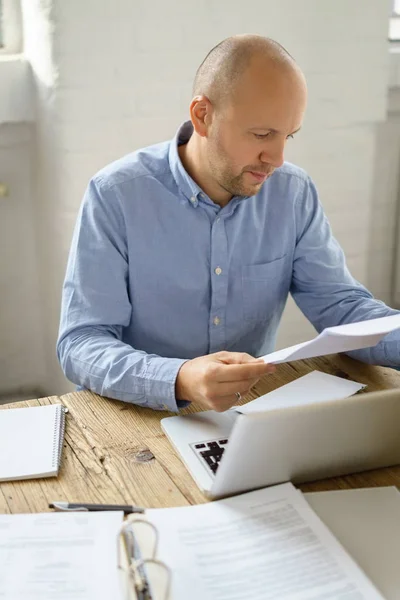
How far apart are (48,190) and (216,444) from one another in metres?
1.34

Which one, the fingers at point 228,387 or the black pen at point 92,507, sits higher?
the fingers at point 228,387

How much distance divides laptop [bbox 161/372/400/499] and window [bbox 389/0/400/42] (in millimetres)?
1926

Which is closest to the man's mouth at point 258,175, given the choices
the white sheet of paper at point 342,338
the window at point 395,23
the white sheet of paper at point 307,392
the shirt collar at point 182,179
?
the shirt collar at point 182,179

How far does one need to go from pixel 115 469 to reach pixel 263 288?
64cm

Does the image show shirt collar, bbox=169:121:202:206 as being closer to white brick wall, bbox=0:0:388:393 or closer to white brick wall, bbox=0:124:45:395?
white brick wall, bbox=0:0:388:393

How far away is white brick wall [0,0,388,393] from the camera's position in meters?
2.06

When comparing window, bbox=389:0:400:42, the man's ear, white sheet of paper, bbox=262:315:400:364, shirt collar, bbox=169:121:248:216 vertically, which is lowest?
white sheet of paper, bbox=262:315:400:364

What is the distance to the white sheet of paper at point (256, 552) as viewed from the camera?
2.70 feet

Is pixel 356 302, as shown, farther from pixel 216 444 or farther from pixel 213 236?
pixel 216 444

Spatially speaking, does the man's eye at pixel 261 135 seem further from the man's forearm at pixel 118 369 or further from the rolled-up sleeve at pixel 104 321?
Result: the man's forearm at pixel 118 369

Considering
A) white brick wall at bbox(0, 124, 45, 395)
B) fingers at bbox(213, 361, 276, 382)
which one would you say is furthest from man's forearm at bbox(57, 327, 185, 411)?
white brick wall at bbox(0, 124, 45, 395)

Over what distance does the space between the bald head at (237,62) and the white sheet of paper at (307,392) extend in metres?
0.55

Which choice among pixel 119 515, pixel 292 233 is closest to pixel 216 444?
pixel 119 515

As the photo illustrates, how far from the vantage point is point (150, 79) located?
213 cm
